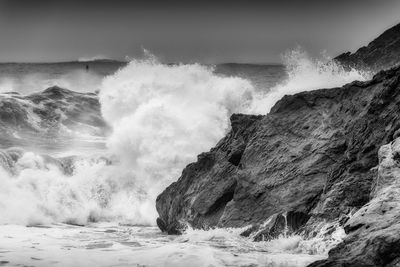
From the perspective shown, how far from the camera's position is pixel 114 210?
18.3 m

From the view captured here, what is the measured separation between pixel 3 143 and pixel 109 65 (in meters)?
42.4

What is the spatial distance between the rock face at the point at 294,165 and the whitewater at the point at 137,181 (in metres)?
0.52

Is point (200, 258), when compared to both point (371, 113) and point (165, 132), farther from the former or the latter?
point (165, 132)

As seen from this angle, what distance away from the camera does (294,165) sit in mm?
11930

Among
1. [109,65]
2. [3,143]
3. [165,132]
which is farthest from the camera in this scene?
[109,65]

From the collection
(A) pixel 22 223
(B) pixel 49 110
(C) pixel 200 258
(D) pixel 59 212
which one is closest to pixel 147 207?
(D) pixel 59 212

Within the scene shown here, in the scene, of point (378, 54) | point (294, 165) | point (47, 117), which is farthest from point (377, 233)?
point (47, 117)

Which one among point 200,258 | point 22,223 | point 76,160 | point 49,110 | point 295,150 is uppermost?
point 49,110

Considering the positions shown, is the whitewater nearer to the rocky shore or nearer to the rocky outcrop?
the rocky shore

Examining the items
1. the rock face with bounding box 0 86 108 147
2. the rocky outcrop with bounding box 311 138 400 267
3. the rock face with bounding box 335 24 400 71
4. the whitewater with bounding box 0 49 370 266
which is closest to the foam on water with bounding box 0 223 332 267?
the whitewater with bounding box 0 49 370 266

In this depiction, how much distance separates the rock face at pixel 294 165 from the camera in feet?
A: 33.0

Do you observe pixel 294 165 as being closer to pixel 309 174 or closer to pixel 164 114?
pixel 309 174

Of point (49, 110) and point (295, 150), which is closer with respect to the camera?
point (295, 150)

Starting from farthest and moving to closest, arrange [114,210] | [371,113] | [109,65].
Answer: [109,65] → [114,210] → [371,113]
